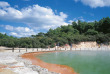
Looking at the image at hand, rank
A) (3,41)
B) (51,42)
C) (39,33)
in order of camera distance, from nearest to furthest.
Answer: (3,41) < (51,42) < (39,33)

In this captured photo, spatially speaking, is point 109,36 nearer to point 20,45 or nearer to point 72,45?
point 72,45

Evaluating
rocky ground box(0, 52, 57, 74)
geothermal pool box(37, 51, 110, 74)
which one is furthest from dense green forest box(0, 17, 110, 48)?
rocky ground box(0, 52, 57, 74)

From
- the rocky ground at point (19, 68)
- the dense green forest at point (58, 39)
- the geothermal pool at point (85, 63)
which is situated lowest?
the geothermal pool at point (85, 63)

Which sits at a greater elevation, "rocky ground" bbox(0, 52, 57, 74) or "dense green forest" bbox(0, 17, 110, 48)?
"dense green forest" bbox(0, 17, 110, 48)

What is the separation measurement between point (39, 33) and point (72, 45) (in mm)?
13128

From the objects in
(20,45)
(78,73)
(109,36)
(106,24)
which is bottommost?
(78,73)

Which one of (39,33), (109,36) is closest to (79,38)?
(109,36)

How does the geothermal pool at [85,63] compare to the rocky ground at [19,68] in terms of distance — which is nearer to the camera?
the rocky ground at [19,68]

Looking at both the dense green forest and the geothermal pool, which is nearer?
the geothermal pool

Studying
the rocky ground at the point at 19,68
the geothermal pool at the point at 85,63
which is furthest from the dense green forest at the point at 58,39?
the rocky ground at the point at 19,68

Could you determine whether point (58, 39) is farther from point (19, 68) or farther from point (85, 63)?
point (19, 68)

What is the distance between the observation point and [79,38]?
1241 inches

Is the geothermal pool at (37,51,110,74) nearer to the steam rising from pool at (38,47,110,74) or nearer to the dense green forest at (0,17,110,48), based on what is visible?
the steam rising from pool at (38,47,110,74)

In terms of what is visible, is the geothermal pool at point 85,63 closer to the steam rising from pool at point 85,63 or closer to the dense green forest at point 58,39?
the steam rising from pool at point 85,63
